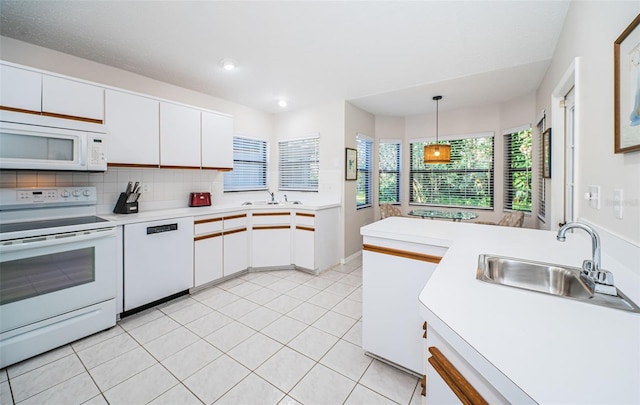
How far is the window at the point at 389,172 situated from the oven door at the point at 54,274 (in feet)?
14.1

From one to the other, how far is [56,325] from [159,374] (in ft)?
3.29

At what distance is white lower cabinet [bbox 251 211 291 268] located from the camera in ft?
12.3

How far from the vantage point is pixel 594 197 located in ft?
4.83

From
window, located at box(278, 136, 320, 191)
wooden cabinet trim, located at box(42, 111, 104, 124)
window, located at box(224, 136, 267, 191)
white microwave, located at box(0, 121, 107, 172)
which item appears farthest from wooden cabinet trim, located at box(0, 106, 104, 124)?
window, located at box(278, 136, 320, 191)

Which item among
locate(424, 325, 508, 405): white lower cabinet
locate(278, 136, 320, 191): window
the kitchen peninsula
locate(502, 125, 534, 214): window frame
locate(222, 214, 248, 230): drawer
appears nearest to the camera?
the kitchen peninsula

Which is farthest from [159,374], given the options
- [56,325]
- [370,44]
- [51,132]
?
[370,44]

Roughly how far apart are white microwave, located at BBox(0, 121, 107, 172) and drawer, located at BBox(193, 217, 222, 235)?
1.06 metres

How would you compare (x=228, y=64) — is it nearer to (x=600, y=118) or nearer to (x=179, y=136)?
(x=179, y=136)

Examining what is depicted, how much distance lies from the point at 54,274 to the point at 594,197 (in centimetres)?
374

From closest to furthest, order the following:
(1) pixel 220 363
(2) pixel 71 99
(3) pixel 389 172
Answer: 1. (1) pixel 220 363
2. (2) pixel 71 99
3. (3) pixel 389 172

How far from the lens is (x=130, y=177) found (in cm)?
301

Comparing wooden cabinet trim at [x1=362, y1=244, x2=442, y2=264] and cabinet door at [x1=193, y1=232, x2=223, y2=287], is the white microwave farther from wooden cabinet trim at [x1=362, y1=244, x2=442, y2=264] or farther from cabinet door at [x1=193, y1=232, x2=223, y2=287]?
wooden cabinet trim at [x1=362, y1=244, x2=442, y2=264]

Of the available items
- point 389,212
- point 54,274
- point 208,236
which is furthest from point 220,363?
point 389,212

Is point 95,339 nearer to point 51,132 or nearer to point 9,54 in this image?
point 51,132
